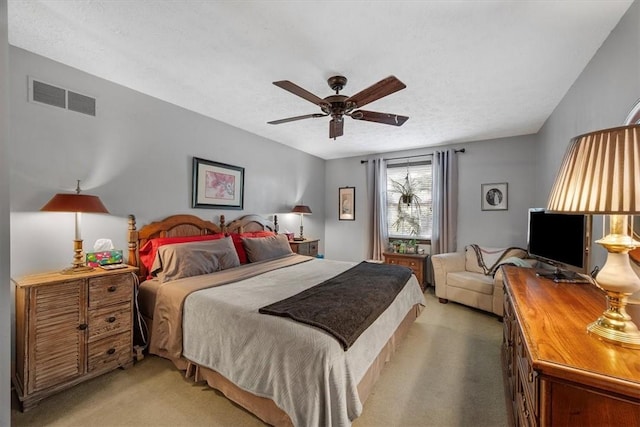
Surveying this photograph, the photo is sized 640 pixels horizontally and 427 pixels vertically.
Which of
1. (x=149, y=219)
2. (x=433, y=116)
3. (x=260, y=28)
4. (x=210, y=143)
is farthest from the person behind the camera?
(x=210, y=143)

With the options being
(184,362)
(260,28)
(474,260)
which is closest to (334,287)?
(184,362)

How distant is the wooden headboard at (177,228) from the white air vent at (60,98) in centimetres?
107

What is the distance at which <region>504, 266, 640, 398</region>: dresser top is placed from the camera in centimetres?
76

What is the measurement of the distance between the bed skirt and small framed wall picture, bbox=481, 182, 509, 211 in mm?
3015

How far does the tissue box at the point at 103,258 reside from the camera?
2377 millimetres

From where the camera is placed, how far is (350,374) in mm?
1521

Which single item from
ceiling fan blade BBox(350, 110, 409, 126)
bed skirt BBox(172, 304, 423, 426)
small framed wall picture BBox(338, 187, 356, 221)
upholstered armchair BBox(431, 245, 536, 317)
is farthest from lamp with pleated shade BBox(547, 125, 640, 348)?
small framed wall picture BBox(338, 187, 356, 221)

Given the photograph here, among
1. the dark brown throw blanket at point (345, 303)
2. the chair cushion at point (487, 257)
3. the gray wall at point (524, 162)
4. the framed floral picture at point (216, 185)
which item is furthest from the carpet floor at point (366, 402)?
the framed floral picture at point (216, 185)

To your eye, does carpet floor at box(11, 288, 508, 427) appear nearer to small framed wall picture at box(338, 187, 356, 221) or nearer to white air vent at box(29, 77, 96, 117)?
white air vent at box(29, 77, 96, 117)

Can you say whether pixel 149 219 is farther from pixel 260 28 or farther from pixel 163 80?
pixel 260 28

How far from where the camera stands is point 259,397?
1.69m

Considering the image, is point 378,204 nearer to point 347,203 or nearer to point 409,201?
point 409,201

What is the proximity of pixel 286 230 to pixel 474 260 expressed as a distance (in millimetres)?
3134

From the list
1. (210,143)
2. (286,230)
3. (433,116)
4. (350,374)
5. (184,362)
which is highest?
(433,116)
